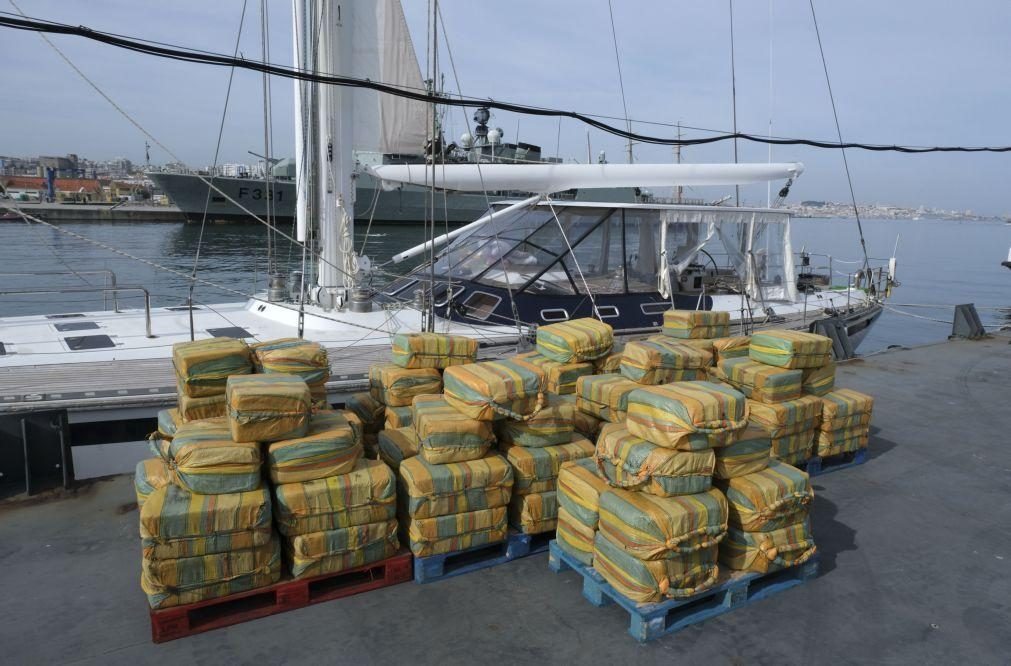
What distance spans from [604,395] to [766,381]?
1536 mm

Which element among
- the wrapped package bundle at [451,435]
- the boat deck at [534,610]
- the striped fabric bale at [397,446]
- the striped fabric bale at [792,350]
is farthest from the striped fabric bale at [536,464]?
the striped fabric bale at [792,350]

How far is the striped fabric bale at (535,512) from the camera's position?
4.80 m

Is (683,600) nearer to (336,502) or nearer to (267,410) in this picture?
(336,502)

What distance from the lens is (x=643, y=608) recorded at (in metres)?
3.91

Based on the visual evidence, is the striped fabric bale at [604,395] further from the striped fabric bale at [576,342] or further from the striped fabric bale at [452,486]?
the striped fabric bale at [452,486]

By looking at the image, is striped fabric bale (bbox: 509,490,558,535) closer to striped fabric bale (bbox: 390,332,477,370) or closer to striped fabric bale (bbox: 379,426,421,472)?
striped fabric bale (bbox: 379,426,421,472)

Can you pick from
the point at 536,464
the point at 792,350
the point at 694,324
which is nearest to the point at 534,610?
the point at 536,464

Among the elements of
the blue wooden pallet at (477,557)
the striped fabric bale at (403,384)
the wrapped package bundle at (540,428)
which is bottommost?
the blue wooden pallet at (477,557)

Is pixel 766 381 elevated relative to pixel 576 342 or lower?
lower

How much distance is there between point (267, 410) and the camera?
4.12 metres

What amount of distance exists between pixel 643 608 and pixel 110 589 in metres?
3.44

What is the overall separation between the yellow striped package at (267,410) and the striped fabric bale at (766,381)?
13.2ft

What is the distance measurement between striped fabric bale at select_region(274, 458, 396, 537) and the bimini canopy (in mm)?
5219

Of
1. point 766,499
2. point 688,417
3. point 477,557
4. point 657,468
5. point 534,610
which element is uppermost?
point 688,417
